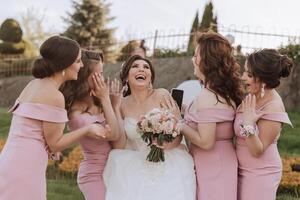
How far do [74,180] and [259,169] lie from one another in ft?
16.6

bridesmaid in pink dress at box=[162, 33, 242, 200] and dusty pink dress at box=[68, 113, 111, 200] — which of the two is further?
dusty pink dress at box=[68, 113, 111, 200]

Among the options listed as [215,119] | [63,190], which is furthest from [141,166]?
[63,190]

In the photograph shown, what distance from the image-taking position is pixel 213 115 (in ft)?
14.4

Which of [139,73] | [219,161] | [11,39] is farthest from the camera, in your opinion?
[11,39]

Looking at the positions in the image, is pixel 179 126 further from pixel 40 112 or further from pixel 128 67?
pixel 40 112

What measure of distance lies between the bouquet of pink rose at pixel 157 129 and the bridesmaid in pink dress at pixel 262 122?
1.63 feet

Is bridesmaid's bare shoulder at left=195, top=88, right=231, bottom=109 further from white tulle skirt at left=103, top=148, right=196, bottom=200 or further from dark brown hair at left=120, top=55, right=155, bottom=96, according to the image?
dark brown hair at left=120, top=55, right=155, bottom=96

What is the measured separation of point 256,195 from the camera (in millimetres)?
4371

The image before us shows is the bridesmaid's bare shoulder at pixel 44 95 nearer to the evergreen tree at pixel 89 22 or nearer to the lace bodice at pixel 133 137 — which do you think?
the lace bodice at pixel 133 137

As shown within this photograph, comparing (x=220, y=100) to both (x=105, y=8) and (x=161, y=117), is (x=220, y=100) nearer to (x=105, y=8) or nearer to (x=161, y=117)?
(x=161, y=117)

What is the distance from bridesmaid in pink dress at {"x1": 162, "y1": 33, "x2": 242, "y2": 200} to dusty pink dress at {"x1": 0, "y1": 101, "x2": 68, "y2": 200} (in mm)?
1084

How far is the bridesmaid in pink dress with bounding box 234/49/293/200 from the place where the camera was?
4.30 meters

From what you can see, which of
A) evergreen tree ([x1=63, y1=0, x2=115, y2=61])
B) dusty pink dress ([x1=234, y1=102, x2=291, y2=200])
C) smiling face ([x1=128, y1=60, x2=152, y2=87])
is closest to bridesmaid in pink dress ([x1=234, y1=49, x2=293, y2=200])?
dusty pink dress ([x1=234, y1=102, x2=291, y2=200])

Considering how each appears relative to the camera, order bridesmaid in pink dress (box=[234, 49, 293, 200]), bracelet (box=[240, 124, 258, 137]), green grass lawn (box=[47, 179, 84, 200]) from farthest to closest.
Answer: green grass lawn (box=[47, 179, 84, 200])
bridesmaid in pink dress (box=[234, 49, 293, 200])
bracelet (box=[240, 124, 258, 137])
